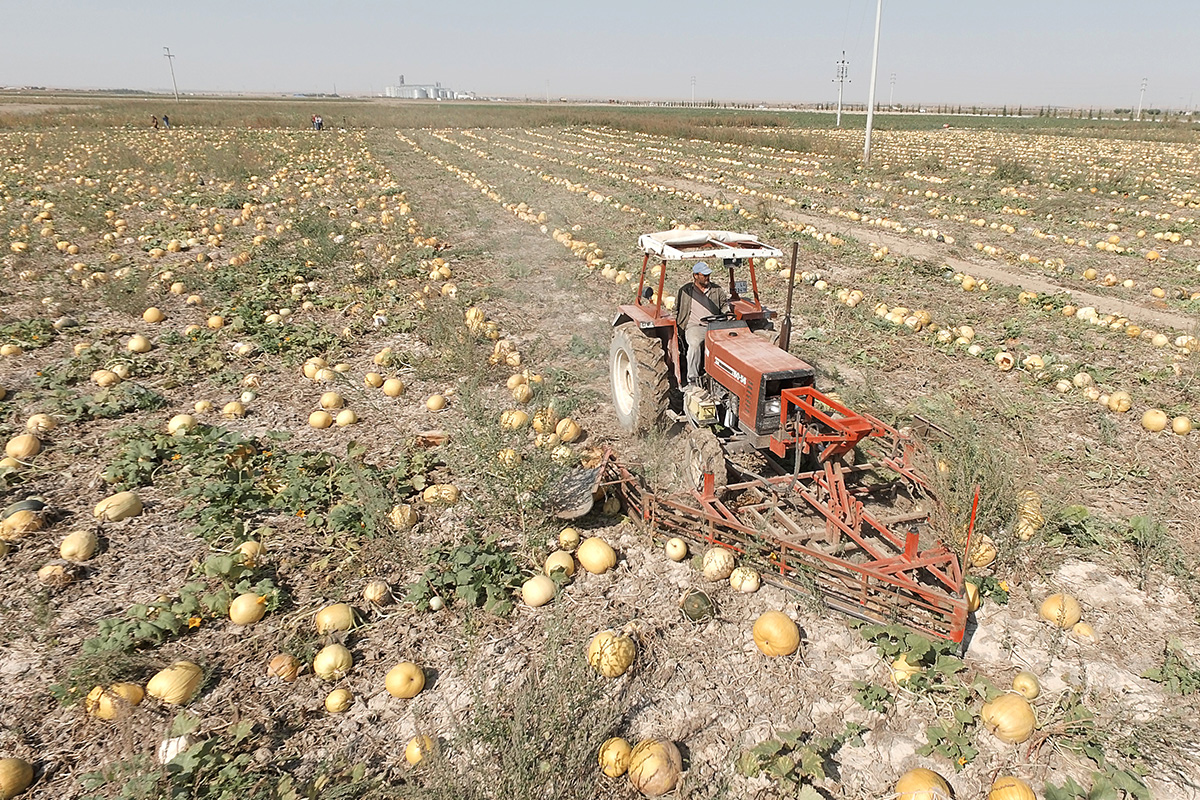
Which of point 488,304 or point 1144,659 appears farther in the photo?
point 488,304

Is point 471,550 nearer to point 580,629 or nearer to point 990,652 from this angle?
point 580,629

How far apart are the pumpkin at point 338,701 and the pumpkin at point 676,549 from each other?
2.41m

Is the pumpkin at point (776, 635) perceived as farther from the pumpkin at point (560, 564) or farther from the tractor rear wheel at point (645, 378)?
the tractor rear wheel at point (645, 378)

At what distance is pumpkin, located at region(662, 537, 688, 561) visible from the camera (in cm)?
487

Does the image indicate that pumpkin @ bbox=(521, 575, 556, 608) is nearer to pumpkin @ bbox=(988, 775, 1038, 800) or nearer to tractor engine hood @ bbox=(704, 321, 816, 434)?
tractor engine hood @ bbox=(704, 321, 816, 434)

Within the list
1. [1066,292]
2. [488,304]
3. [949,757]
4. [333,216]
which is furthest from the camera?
[333,216]

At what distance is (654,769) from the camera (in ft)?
10.6

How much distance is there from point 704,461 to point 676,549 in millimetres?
736

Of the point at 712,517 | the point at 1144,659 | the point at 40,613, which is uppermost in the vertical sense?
the point at 712,517

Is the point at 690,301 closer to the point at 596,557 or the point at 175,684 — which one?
the point at 596,557

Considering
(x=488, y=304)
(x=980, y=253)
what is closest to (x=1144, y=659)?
(x=488, y=304)

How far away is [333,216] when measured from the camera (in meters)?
16.9

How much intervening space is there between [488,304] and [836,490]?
23.8 ft

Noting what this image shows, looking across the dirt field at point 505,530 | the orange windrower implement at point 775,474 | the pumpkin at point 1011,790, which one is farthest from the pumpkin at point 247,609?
the pumpkin at point 1011,790
